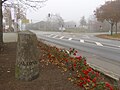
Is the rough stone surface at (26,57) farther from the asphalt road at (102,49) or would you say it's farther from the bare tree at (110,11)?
the bare tree at (110,11)

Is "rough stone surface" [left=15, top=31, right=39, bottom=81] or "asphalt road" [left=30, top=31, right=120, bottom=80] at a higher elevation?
"rough stone surface" [left=15, top=31, right=39, bottom=81]

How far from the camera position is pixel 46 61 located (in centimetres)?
614

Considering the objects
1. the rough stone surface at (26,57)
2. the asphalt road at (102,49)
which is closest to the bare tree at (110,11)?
the asphalt road at (102,49)

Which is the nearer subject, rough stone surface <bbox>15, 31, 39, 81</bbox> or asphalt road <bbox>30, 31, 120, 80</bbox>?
rough stone surface <bbox>15, 31, 39, 81</bbox>

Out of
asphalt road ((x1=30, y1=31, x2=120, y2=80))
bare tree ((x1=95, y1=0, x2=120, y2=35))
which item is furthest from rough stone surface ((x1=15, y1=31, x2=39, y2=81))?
bare tree ((x1=95, y1=0, x2=120, y2=35))

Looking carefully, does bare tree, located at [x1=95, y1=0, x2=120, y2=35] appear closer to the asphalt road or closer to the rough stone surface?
the asphalt road

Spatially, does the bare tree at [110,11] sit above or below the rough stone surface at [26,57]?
above

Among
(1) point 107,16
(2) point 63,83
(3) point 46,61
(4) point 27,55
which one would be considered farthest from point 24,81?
(1) point 107,16

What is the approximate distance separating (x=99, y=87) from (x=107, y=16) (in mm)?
35397

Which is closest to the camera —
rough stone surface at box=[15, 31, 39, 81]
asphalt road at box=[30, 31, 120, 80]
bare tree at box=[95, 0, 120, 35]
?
Answer: rough stone surface at box=[15, 31, 39, 81]

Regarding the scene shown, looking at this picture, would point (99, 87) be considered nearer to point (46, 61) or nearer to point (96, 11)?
point (46, 61)

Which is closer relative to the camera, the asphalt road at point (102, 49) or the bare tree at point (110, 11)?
the asphalt road at point (102, 49)

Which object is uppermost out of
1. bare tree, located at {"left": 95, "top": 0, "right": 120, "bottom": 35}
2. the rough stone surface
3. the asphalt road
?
bare tree, located at {"left": 95, "top": 0, "right": 120, "bottom": 35}

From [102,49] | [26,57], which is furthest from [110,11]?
[26,57]
